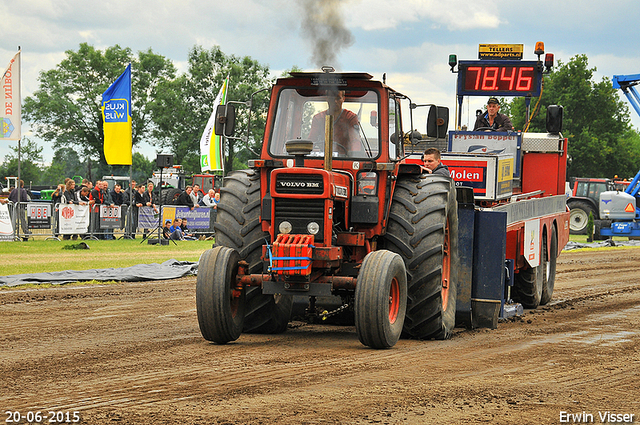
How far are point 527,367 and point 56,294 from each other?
763 cm

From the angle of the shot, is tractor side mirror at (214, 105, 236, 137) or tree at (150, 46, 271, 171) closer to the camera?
tractor side mirror at (214, 105, 236, 137)

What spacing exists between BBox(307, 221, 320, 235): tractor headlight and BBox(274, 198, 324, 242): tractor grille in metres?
0.03

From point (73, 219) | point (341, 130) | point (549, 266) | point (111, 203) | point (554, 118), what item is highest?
point (554, 118)

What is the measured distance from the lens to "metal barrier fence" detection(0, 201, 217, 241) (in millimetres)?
21094

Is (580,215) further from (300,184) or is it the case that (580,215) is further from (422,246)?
(300,184)

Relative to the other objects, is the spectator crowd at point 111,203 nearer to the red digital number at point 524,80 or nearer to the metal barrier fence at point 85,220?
the metal barrier fence at point 85,220

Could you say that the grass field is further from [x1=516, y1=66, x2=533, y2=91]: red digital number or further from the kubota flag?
[x1=516, y1=66, x2=533, y2=91]: red digital number

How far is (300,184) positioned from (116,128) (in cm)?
1498

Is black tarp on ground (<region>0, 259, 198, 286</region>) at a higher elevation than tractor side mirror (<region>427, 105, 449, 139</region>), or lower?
lower

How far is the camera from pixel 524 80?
1372cm

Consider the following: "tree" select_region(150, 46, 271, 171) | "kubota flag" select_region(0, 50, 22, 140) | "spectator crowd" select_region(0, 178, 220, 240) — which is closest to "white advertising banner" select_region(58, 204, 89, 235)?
"spectator crowd" select_region(0, 178, 220, 240)

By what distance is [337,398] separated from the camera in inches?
209

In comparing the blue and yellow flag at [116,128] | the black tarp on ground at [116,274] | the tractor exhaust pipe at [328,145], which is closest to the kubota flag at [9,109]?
the blue and yellow flag at [116,128]

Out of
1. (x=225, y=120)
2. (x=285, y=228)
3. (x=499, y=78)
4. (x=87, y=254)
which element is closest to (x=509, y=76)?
(x=499, y=78)
